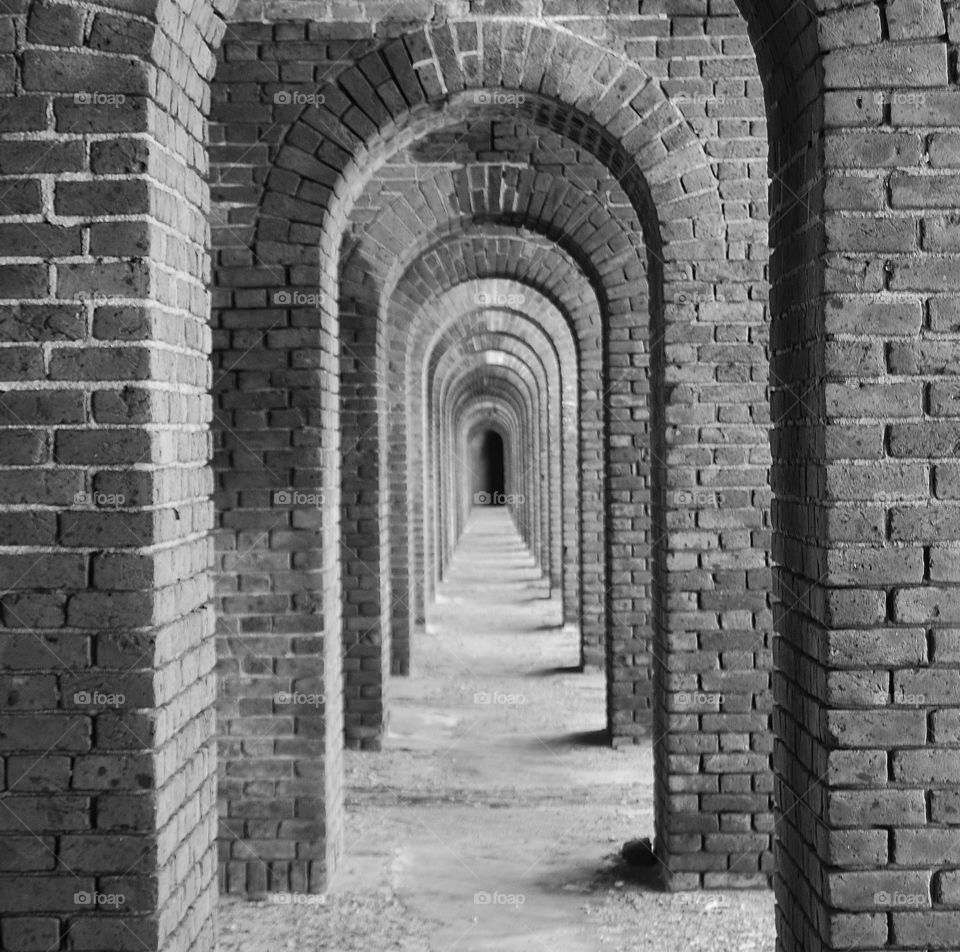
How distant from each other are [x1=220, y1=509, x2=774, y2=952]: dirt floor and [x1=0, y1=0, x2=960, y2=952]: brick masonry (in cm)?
26

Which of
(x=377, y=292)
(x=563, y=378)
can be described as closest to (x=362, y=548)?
(x=377, y=292)

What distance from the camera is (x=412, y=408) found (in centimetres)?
1312

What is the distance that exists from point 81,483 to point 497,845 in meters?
4.25

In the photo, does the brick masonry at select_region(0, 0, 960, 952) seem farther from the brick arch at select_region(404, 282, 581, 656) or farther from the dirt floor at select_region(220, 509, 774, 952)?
the brick arch at select_region(404, 282, 581, 656)

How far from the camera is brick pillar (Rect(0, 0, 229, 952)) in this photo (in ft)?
9.57

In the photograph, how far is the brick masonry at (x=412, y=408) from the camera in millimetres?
2885

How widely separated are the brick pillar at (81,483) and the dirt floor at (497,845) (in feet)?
7.89

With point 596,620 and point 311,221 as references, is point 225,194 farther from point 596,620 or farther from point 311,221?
point 596,620

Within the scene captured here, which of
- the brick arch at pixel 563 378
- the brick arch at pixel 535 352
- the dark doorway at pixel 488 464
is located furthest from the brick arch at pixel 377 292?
the dark doorway at pixel 488 464

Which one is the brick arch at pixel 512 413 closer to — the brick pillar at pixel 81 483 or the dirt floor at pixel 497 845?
the dirt floor at pixel 497 845

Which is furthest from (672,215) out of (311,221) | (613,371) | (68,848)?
(68,848)

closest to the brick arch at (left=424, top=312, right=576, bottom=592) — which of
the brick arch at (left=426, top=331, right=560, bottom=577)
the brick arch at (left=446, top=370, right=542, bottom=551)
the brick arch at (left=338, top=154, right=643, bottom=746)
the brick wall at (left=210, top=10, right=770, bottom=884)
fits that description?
the brick arch at (left=426, top=331, right=560, bottom=577)

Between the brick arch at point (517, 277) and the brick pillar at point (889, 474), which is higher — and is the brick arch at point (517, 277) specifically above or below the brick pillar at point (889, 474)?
above

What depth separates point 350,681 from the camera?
902cm
